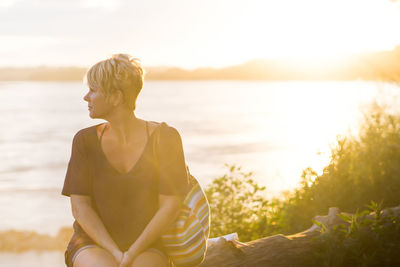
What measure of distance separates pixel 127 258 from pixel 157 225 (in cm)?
27

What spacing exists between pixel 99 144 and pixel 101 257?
725 mm

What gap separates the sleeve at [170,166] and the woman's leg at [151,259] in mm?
384

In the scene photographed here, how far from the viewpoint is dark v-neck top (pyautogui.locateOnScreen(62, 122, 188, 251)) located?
129 inches

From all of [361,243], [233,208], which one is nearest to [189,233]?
[361,243]

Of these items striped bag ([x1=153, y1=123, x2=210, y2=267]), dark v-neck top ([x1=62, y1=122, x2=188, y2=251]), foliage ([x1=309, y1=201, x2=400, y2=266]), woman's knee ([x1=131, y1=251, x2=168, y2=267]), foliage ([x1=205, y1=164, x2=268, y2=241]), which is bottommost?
foliage ([x1=205, y1=164, x2=268, y2=241])

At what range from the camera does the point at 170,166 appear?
3.27 metres

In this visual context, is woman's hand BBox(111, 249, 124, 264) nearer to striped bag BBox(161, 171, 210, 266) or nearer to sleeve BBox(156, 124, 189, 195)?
striped bag BBox(161, 171, 210, 266)

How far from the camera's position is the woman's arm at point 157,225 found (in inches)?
A: 126

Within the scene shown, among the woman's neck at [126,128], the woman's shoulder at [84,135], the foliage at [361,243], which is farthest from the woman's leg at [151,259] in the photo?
the foliage at [361,243]

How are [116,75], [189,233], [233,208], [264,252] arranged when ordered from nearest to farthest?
1. [116,75]
2. [189,233]
3. [264,252]
4. [233,208]

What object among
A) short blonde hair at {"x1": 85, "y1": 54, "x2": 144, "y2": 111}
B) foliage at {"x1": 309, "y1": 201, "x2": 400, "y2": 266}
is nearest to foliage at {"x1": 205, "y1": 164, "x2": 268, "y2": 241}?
foliage at {"x1": 309, "y1": 201, "x2": 400, "y2": 266}

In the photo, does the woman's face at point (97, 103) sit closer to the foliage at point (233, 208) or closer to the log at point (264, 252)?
the log at point (264, 252)

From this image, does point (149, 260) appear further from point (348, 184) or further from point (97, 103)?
point (348, 184)

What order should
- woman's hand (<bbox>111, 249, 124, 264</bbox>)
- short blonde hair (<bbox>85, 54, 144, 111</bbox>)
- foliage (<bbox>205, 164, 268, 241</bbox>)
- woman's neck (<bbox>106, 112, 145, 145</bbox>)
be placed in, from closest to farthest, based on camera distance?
short blonde hair (<bbox>85, 54, 144, 111</bbox>) → woman's hand (<bbox>111, 249, 124, 264</bbox>) → woman's neck (<bbox>106, 112, 145, 145</bbox>) → foliage (<bbox>205, 164, 268, 241</bbox>)
